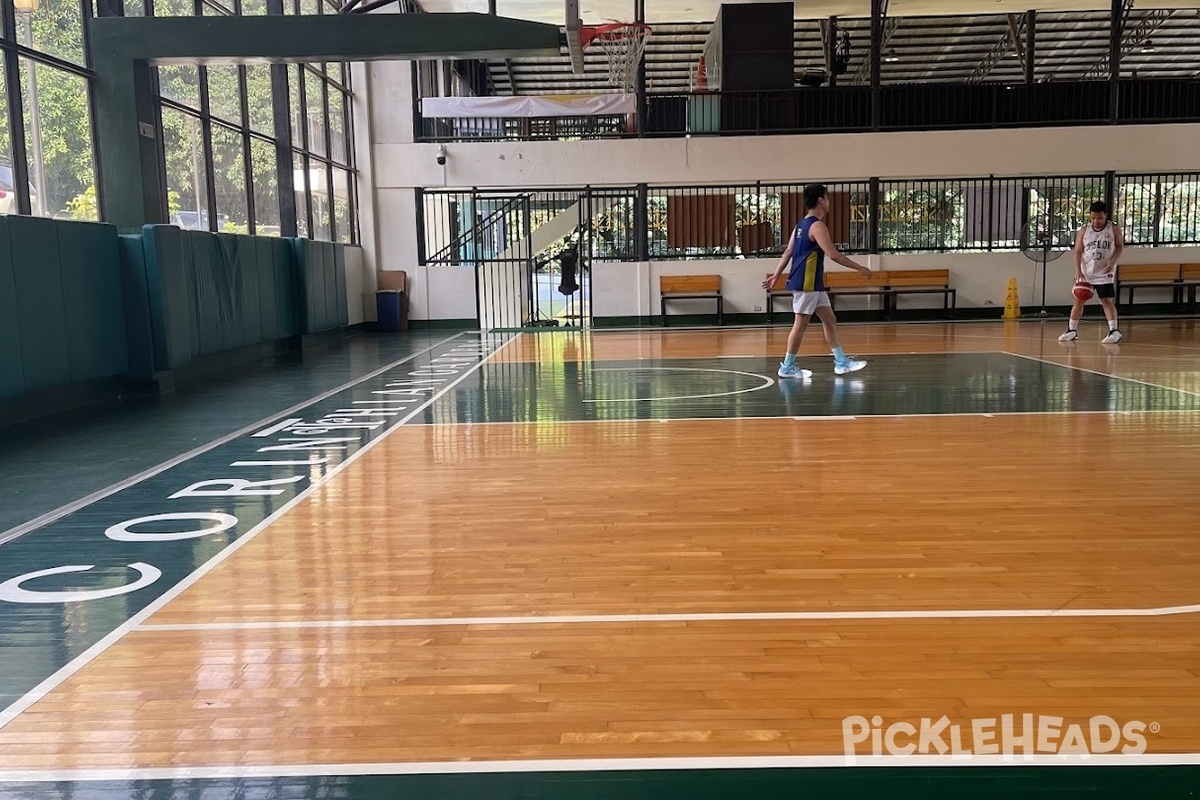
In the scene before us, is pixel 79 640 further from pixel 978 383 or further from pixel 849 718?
pixel 978 383

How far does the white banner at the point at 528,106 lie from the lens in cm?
1620

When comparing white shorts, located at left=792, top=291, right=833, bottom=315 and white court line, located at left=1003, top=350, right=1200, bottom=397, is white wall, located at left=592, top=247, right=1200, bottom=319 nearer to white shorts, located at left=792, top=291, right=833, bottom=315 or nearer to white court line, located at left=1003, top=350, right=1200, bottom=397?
white court line, located at left=1003, top=350, right=1200, bottom=397

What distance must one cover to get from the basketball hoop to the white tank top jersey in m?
6.74

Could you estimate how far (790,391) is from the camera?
8133mm

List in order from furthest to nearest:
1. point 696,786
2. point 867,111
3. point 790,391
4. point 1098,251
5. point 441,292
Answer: point 867,111 < point 441,292 < point 1098,251 < point 790,391 < point 696,786

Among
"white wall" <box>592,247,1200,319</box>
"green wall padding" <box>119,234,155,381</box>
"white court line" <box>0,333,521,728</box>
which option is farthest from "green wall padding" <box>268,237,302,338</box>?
"white court line" <box>0,333,521,728</box>

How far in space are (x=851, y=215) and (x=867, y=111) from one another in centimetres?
224

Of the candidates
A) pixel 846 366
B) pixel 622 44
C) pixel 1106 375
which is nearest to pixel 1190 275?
pixel 1106 375

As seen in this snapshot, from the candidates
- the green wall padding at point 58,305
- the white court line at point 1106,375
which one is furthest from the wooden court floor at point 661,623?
the green wall padding at point 58,305

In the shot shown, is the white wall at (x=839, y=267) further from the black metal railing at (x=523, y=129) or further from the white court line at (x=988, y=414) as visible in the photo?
the white court line at (x=988, y=414)

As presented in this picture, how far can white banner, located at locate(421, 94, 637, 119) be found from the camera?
16203 millimetres

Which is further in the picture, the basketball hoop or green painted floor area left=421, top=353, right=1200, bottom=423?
the basketball hoop

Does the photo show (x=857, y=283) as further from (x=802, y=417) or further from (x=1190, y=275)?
(x=802, y=417)

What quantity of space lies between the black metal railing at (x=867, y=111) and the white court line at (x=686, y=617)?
586 inches
